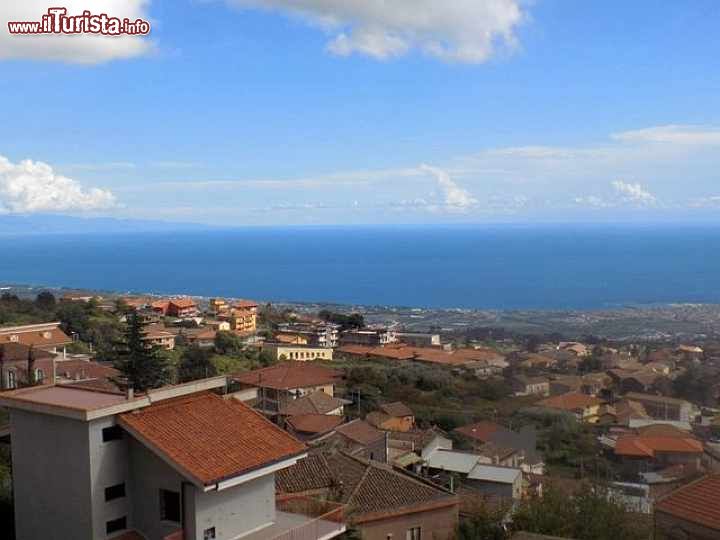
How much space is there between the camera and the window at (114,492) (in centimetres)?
817

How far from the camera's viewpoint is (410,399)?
34.0m

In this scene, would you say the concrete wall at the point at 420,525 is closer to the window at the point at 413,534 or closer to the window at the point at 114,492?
the window at the point at 413,534

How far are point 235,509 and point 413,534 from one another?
14.9 feet

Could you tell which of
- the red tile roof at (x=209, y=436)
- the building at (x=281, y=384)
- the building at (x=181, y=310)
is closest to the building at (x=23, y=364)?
the building at (x=281, y=384)

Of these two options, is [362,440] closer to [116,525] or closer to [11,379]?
[11,379]

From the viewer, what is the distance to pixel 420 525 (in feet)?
39.3

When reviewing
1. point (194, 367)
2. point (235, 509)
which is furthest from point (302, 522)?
point (194, 367)

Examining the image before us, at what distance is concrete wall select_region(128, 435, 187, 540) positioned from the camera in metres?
8.16

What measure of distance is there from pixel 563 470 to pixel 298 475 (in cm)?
1387

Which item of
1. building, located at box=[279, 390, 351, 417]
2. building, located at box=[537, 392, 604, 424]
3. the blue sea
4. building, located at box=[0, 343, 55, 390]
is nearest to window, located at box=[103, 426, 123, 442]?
building, located at box=[0, 343, 55, 390]

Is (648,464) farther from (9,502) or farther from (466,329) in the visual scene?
(466,329)

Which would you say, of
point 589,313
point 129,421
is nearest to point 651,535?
point 129,421

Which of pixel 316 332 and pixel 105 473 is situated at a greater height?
pixel 105 473

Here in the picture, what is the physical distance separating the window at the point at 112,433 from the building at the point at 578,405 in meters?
27.2
